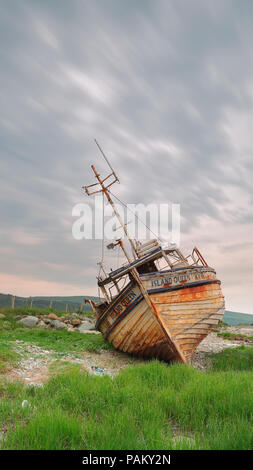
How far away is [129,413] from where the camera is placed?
474 centimetres

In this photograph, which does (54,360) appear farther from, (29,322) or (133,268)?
(29,322)

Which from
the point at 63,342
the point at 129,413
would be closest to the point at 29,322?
the point at 63,342

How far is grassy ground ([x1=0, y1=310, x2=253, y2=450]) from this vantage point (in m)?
3.75

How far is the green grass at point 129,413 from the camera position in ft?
12.3

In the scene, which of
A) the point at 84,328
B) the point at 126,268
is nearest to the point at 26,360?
the point at 126,268

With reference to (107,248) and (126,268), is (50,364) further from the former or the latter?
(107,248)

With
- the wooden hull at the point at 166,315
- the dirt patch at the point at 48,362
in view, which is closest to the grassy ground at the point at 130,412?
the dirt patch at the point at 48,362

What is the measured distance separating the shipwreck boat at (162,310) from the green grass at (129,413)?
2789 mm

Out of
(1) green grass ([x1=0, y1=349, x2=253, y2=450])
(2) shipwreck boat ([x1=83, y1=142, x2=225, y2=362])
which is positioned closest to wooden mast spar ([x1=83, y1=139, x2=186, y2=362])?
(2) shipwreck boat ([x1=83, y1=142, x2=225, y2=362])

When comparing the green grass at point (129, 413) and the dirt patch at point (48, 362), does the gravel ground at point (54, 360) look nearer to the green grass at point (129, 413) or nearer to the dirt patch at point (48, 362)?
the dirt patch at point (48, 362)

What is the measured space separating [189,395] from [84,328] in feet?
65.0

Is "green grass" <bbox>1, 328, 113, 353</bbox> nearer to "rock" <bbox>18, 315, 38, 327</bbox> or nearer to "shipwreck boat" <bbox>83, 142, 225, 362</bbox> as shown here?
"shipwreck boat" <bbox>83, 142, 225, 362</bbox>

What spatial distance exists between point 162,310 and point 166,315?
0.77 ft
